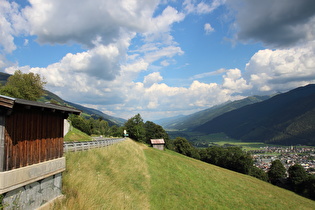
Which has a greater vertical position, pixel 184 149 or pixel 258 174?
pixel 184 149

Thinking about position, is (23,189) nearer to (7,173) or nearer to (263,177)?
(7,173)

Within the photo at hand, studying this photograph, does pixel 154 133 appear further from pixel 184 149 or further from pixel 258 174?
pixel 258 174

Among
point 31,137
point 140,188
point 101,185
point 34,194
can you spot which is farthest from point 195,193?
point 31,137

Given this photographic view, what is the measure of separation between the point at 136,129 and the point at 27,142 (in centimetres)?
6978

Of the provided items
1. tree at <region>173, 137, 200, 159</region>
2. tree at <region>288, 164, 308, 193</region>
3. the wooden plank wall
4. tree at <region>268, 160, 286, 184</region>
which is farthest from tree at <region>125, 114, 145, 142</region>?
the wooden plank wall

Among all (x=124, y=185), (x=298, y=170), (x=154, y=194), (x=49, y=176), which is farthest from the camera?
(x=298, y=170)

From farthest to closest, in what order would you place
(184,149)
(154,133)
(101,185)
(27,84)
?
(154,133)
(184,149)
(27,84)
(101,185)

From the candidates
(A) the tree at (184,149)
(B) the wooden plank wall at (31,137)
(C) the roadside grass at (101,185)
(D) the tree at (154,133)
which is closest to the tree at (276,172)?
(A) the tree at (184,149)

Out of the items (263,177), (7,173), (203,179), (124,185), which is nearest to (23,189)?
(7,173)

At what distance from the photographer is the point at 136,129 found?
261 ft

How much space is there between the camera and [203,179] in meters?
35.3

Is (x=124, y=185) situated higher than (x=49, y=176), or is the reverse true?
(x=49, y=176)

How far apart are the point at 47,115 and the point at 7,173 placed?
14.5 ft

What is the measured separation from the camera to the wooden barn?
8.90m
